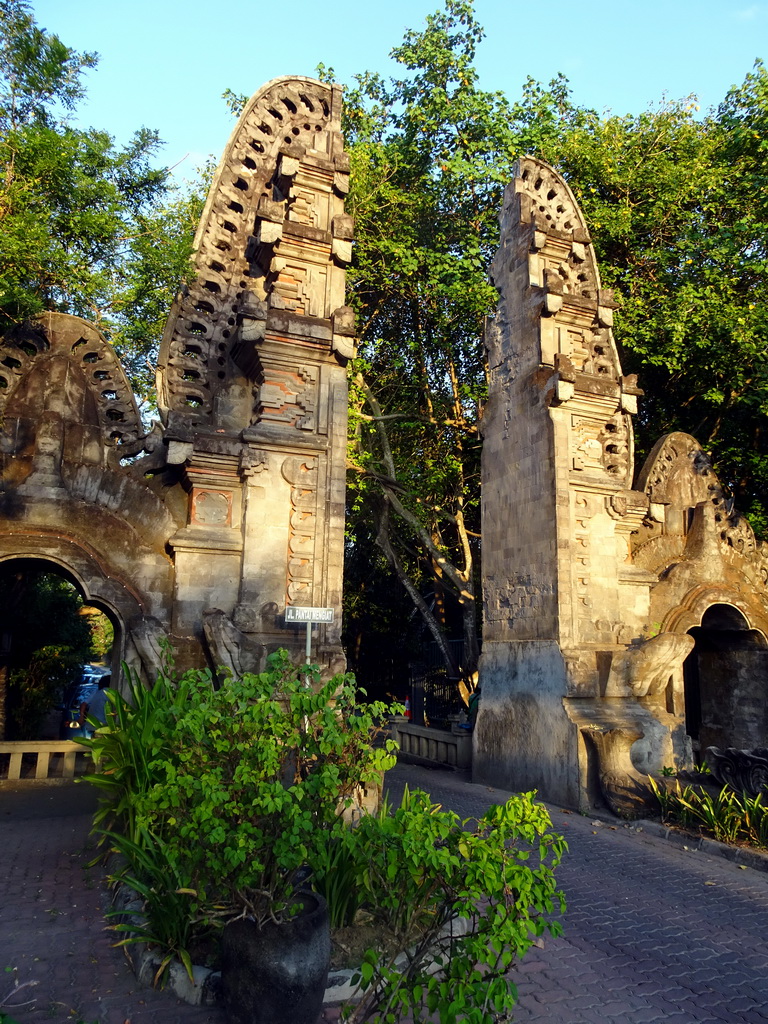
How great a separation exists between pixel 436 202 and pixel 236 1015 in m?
15.7

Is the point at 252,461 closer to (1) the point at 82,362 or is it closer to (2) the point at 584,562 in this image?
(1) the point at 82,362

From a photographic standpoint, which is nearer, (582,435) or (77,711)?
(582,435)

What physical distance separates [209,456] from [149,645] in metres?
2.04

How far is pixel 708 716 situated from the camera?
12430 millimetres

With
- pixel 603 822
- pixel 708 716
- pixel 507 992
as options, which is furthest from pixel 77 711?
pixel 507 992

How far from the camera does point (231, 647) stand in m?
7.44

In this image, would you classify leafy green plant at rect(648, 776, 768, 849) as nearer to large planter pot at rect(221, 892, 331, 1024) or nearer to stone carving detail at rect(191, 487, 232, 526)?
large planter pot at rect(221, 892, 331, 1024)

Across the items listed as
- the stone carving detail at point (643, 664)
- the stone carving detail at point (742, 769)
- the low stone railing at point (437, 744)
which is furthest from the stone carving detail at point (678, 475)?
the low stone railing at point (437, 744)

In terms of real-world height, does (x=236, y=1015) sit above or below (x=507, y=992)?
below

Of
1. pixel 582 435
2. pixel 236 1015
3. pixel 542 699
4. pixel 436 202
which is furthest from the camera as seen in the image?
pixel 436 202

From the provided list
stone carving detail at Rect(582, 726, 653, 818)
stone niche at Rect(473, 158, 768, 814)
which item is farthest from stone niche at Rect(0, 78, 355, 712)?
stone carving detail at Rect(582, 726, 653, 818)

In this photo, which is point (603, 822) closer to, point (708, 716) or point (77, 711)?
point (708, 716)

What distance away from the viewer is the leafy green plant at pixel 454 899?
306cm

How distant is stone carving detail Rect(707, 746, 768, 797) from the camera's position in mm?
8312
